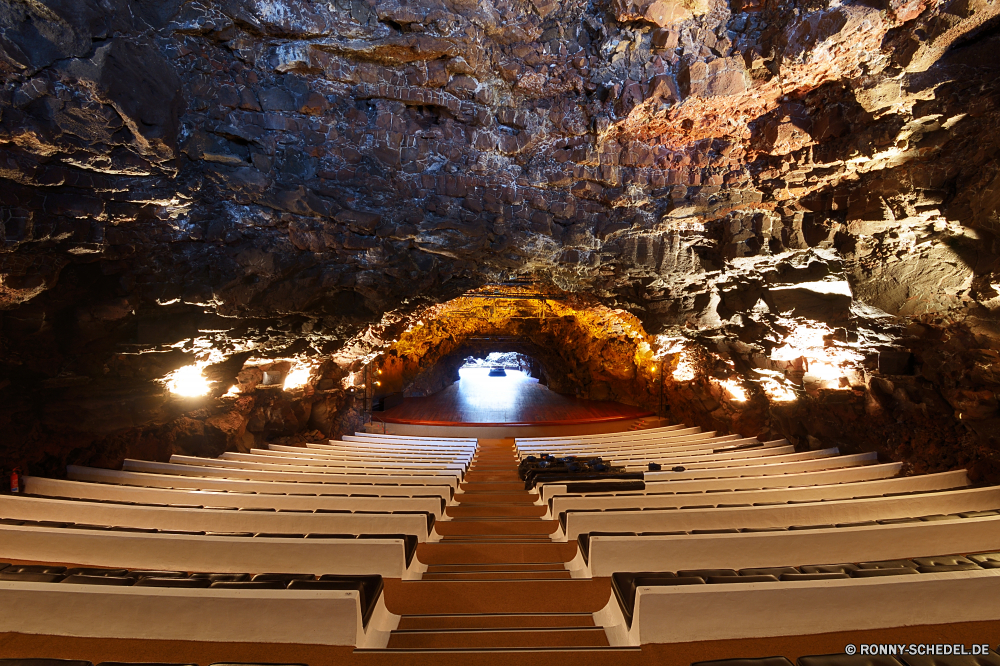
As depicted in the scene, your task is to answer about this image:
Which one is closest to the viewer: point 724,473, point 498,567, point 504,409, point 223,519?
point 498,567

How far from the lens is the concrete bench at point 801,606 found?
8.33 ft

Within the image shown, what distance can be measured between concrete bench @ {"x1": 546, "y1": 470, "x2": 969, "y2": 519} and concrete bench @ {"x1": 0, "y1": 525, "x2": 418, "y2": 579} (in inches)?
83.6

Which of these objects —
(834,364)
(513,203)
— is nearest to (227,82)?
(513,203)

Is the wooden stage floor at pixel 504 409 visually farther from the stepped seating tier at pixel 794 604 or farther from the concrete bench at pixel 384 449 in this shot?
the stepped seating tier at pixel 794 604

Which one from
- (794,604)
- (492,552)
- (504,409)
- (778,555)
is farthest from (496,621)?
(504,409)

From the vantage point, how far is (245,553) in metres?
3.46

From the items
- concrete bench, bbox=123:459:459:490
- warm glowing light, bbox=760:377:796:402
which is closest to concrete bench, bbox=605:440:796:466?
warm glowing light, bbox=760:377:796:402

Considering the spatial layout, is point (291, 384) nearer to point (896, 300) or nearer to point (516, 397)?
point (896, 300)

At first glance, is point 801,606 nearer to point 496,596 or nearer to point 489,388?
point 496,596

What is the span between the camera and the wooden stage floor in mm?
17484

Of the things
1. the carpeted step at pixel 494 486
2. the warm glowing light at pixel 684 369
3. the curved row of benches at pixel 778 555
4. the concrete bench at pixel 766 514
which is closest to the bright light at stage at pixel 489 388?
the warm glowing light at pixel 684 369

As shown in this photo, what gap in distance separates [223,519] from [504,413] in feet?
49.0

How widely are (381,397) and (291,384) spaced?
7718mm

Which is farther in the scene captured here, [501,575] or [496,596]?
[501,575]
